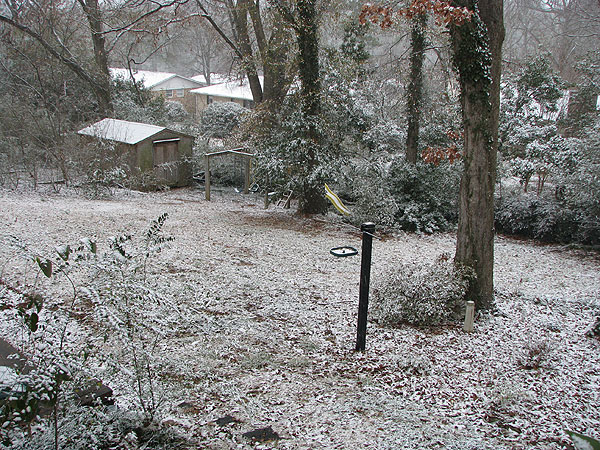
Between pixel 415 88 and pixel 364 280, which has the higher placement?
pixel 415 88

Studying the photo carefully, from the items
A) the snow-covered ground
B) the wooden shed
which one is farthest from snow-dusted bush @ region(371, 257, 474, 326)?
the wooden shed

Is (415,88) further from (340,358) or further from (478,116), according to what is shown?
(340,358)

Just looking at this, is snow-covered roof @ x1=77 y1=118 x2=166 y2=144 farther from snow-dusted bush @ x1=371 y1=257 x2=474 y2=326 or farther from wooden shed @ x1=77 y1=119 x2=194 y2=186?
snow-dusted bush @ x1=371 y1=257 x2=474 y2=326

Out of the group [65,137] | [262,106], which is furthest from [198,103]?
[262,106]

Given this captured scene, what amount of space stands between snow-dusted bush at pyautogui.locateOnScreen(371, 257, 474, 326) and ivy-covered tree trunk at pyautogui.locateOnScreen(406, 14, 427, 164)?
745 cm

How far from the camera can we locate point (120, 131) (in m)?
14.0

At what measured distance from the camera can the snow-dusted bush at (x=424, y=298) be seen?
504 cm

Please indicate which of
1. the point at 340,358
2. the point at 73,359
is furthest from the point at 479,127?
the point at 73,359

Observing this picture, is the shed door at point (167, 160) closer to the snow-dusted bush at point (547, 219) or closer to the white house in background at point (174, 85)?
the snow-dusted bush at point (547, 219)

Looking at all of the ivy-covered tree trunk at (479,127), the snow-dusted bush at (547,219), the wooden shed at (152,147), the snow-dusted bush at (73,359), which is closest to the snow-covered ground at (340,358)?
the snow-dusted bush at (73,359)

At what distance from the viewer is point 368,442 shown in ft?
9.46

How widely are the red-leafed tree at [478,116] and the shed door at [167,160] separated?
10376mm

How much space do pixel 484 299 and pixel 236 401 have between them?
3333 millimetres

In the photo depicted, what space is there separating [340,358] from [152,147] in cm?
1158
